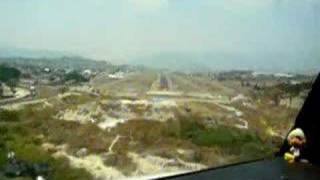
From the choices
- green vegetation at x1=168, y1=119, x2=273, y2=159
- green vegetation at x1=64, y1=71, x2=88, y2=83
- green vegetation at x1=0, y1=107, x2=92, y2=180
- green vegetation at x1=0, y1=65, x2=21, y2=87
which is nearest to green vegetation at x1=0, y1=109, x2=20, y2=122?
green vegetation at x1=0, y1=107, x2=92, y2=180

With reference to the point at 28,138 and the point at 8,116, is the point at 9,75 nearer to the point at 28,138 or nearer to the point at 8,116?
the point at 8,116

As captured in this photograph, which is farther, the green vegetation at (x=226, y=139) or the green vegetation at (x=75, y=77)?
the green vegetation at (x=226, y=139)

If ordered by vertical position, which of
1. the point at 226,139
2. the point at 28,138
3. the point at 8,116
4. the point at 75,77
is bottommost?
the point at 226,139

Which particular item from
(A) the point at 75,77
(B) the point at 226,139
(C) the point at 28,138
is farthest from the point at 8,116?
(B) the point at 226,139

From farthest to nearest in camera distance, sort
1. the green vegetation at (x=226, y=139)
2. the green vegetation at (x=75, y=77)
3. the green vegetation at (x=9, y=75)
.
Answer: the green vegetation at (x=226, y=139) < the green vegetation at (x=75, y=77) < the green vegetation at (x=9, y=75)

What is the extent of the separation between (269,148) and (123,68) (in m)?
1.47

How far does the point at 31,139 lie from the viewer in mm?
3197

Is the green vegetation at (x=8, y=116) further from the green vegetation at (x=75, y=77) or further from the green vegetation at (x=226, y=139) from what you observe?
the green vegetation at (x=226, y=139)

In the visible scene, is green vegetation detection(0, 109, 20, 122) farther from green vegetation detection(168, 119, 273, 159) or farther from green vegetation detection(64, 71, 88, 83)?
green vegetation detection(168, 119, 273, 159)

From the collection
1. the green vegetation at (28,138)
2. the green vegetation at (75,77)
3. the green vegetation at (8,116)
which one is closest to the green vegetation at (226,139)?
the green vegetation at (75,77)

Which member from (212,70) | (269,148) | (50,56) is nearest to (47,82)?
(50,56)

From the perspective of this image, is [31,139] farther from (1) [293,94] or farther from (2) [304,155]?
(1) [293,94]

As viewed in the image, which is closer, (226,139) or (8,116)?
(8,116)

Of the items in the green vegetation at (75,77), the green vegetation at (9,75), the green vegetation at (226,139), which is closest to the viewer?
the green vegetation at (9,75)
